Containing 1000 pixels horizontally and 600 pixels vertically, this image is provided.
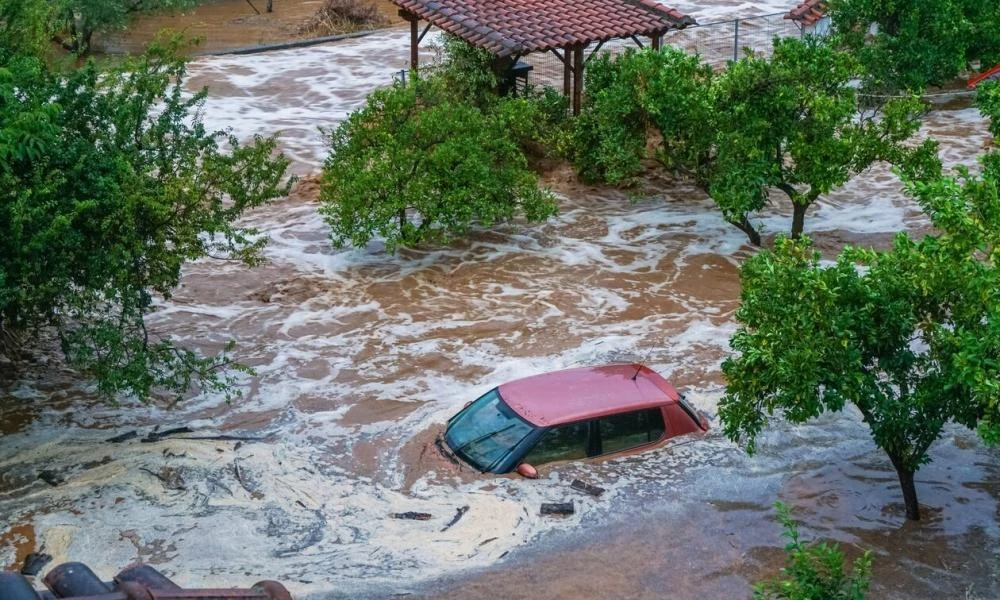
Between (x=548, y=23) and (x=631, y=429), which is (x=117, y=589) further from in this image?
(x=548, y=23)

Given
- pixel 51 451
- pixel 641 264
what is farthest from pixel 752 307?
pixel 641 264

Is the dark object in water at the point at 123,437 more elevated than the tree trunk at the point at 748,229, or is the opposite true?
the tree trunk at the point at 748,229

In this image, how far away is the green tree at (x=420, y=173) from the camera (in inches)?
760

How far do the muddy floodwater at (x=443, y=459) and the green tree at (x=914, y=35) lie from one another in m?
7.26

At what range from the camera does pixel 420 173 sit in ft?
64.2

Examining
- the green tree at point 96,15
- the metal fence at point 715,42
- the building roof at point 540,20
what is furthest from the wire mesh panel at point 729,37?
the green tree at point 96,15

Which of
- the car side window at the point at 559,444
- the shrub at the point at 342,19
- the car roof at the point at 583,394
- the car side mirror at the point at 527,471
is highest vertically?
the shrub at the point at 342,19

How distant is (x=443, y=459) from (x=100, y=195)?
14.2 ft

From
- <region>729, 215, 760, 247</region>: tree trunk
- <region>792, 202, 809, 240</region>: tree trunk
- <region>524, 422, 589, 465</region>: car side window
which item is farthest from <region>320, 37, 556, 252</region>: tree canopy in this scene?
<region>524, 422, 589, 465</region>: car side window

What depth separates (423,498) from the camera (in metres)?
12.0

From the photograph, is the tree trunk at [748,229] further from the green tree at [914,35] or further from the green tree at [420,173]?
the green tree at [914,35]

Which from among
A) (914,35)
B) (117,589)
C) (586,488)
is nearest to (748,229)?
(586,488)

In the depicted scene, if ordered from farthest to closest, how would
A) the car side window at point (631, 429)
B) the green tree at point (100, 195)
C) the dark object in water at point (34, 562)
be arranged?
1. the car side window at point (631, 429)
2. the green tree at point (100, 195)
3. the dark object in water at point (34, 562)

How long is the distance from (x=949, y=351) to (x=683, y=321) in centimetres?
755
